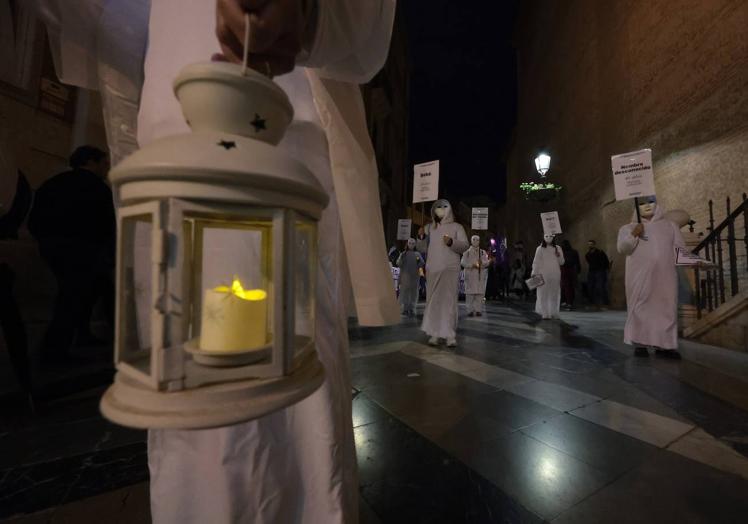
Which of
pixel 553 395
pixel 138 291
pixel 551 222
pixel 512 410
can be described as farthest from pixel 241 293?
pixel 551 222

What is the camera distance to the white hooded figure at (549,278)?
7.15 metres

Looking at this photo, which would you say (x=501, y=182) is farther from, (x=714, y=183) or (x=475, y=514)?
(x=475, y=514)

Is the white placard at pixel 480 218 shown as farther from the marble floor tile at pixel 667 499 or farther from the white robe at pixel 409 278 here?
the marble floor tile at pixel 667 499

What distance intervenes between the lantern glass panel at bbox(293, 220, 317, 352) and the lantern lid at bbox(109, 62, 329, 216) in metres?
0.16

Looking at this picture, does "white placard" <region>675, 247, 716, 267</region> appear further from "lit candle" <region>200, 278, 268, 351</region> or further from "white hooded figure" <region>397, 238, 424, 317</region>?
"white hooded figure" <region>397, 238, 424, 317</region>

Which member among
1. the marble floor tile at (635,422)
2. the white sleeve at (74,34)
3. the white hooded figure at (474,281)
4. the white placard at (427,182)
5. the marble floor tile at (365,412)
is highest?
the white placard at (427,182)

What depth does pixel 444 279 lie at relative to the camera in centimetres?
442

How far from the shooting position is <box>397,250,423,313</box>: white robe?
7809 mm

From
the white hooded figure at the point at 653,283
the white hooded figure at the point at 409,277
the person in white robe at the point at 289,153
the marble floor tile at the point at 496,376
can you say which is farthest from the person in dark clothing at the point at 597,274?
the person in white robe at the point at 289,153

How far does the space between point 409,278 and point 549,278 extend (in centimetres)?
287

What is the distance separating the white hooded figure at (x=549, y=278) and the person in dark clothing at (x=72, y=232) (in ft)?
23.5

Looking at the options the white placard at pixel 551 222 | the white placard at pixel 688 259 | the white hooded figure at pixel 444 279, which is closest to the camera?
the white placard at pixel 688 259

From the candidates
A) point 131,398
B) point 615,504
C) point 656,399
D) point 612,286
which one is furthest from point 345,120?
point 612,286

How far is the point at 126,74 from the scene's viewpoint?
1.06 meters
